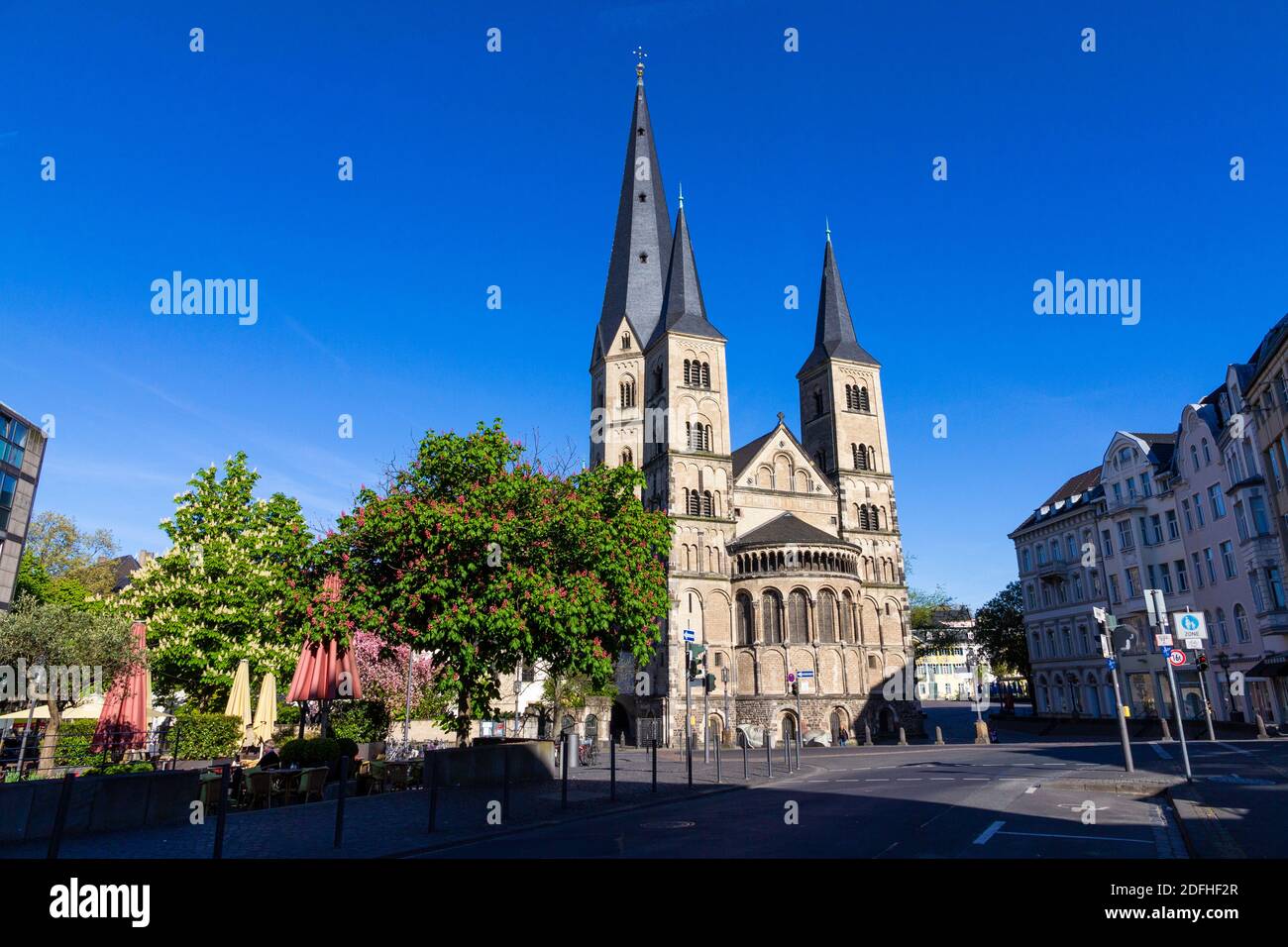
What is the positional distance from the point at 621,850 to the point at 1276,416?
32327mm

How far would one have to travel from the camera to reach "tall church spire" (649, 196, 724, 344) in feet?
207

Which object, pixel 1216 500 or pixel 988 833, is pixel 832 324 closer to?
pixel 1216 500

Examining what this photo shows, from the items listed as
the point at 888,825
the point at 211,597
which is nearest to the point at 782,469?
the point at 211,597

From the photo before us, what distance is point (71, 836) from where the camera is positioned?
41.0 feet

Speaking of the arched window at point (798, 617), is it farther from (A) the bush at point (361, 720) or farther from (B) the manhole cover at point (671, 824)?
(B) the manhole cover at point (671, 824)

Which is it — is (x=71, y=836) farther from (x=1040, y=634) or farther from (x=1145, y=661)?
(x=1040, y=634)

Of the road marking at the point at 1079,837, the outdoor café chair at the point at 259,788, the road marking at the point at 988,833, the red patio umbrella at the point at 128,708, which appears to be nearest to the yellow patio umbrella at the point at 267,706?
the red patio umbrella at the point at 128,708

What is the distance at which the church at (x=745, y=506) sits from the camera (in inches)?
2074

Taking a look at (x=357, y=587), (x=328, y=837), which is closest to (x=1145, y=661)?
(x=357, y=587)

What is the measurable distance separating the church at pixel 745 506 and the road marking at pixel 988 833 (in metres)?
33.0

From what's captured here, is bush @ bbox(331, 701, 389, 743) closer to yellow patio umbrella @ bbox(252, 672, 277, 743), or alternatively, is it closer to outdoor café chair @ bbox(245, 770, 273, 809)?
yellow patio umbrella @ bbox(252, 672, 277, 743)

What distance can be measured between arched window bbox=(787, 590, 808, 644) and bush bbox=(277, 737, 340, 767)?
37.2 m

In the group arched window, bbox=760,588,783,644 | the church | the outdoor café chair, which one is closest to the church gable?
the church

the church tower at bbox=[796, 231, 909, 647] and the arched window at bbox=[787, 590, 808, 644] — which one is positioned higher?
the church tower at bbox=[796, 231, 909, 647]
